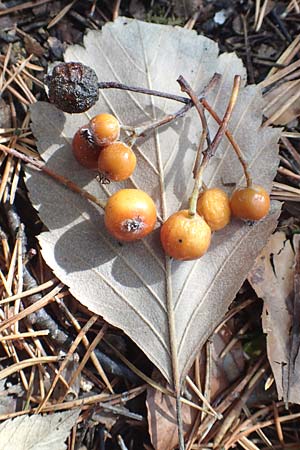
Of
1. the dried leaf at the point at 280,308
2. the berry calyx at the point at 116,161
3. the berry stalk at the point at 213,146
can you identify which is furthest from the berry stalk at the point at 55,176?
the dried leaf at the point at 280,308

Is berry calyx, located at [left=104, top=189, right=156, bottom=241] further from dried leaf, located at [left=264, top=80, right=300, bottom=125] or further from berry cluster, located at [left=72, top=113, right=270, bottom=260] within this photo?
dried leaf, located at [left=264, top=80, right=300, bottom=125]

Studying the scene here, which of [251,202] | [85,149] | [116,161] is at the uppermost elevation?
[85,149]

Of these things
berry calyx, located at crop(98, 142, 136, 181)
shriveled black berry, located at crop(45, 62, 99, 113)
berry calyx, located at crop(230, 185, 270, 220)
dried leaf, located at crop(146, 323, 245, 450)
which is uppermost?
shriveled black berry, located at crop(45, 62, 99, 113)

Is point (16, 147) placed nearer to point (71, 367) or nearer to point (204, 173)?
point (204, 173)

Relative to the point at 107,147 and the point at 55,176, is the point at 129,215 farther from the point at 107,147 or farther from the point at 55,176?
the point at 55,176

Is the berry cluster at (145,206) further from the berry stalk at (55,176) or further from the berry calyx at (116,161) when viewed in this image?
the berry stalk at (55,176)

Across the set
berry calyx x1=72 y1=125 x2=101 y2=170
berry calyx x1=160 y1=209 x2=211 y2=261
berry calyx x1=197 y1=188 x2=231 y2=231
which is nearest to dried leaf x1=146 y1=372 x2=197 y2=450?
berry calyx x1=160 y1=209 x2=211 y2=261

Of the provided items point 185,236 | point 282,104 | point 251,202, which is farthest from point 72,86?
point 282,104
